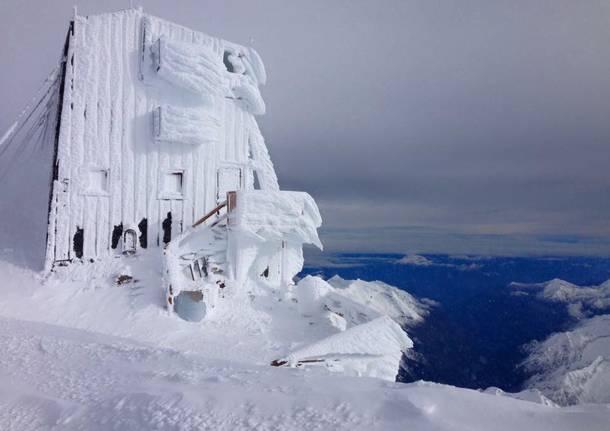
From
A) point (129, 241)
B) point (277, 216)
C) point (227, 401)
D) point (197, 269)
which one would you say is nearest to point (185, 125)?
point (129, 241)

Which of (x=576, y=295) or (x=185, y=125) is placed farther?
(x=576, y=295)

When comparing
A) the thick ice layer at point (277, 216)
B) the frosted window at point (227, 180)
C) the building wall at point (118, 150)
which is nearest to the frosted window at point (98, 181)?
the building wall at point (118, 150)

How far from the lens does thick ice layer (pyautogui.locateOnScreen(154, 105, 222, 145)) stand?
720 inches

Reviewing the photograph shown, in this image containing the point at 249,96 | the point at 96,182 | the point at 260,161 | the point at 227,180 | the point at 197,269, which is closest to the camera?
the point at 197,269

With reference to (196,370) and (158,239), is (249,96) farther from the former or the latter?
(196,370)

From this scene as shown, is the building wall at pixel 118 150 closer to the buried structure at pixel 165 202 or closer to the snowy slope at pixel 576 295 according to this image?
the buried structure at pixel 165 202

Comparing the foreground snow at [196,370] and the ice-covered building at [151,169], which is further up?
the ice-covered building at [151,169]

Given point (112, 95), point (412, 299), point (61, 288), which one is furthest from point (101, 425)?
point (412, 299)

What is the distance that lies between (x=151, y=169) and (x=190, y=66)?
5.26 metres

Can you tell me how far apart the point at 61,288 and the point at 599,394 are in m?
79.6

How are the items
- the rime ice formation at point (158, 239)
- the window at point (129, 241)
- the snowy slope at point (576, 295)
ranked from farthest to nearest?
the snowy slope at point (576, 295), the window at point (129, 241), the rime ice formation at point (158, 239)

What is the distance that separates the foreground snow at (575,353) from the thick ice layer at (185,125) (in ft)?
233

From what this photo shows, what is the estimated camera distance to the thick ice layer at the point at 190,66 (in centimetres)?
1817

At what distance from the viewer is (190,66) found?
18656 millimetres
